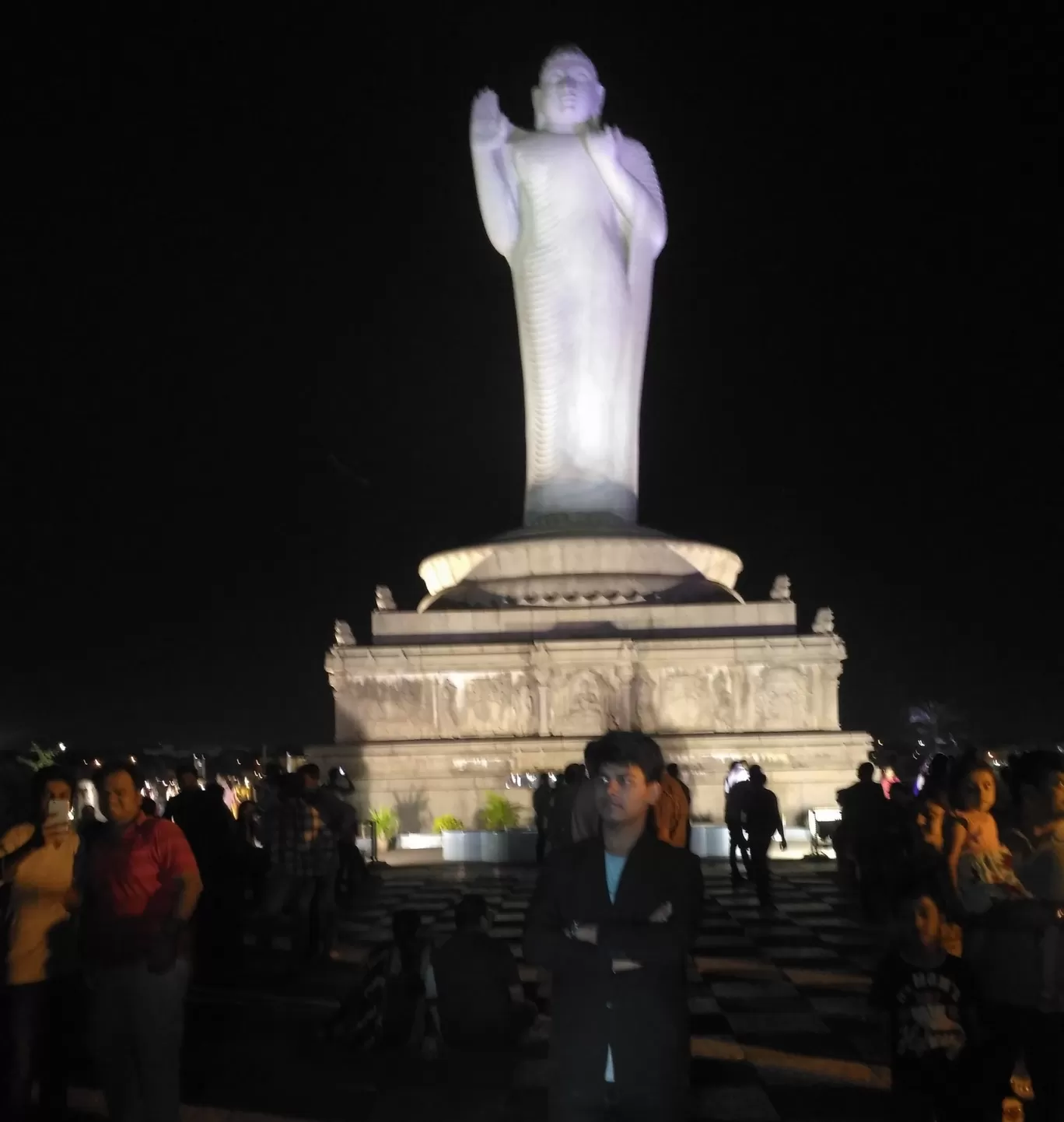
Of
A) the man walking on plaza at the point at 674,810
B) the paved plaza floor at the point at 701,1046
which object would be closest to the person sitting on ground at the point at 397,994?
the paved plaza floor at the point at 701,1046

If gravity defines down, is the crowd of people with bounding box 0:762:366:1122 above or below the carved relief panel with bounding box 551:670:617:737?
below

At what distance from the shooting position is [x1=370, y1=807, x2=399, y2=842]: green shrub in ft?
56.6

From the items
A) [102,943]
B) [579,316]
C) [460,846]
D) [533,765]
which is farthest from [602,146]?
[102,943]

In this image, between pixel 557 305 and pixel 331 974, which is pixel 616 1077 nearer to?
pixel 331 974

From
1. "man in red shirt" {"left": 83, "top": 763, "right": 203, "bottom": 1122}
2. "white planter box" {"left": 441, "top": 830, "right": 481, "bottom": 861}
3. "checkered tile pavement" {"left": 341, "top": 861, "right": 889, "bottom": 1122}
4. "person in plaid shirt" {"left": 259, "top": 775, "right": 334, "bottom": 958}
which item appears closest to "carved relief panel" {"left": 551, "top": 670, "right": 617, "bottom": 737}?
"white planter box" {"left": 441, "top": 830, "right": 481, "bottom": 861}

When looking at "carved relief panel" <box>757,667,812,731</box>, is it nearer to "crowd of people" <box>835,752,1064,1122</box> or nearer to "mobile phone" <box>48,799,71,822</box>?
"crowd of people" <box>835,752,1064,1122</box>

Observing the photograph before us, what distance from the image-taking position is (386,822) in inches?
687

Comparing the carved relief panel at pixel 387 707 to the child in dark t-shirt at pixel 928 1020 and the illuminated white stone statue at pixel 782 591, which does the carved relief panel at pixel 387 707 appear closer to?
the illuminated white stone statue at pixel 782 591

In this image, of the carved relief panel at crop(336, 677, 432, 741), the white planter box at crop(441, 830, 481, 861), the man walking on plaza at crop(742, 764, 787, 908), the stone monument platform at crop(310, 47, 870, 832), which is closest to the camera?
the man walking on plaza at crop(742, 764, 787, 908)

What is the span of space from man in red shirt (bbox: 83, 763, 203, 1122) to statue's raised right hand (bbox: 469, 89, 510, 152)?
19.1m

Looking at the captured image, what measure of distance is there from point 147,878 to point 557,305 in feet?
62.3

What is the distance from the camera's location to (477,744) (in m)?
18.3

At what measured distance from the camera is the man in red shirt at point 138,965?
163 inches

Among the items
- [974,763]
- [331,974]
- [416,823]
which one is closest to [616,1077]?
[974,763]
